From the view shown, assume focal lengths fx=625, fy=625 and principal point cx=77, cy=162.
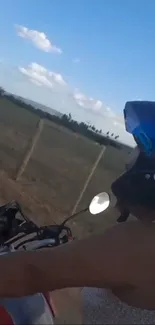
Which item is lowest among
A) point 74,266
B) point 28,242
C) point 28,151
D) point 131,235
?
point 28,151

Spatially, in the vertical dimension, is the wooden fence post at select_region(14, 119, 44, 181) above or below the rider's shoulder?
below

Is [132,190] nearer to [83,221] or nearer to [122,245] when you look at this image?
[122,245]

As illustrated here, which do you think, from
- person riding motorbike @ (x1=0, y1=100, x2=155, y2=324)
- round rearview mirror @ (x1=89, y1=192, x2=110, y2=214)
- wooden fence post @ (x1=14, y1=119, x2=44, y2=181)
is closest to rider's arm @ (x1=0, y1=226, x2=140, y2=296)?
person riding motorbike @ (x1=0, y1=100, x2=155, y2=324)

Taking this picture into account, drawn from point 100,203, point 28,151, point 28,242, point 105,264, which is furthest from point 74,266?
point 28,151

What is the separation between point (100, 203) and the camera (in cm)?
232

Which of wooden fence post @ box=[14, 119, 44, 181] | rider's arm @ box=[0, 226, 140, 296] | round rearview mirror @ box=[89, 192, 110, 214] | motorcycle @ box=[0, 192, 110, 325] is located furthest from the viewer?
wooden fence post @ box=[14, 119, 44, 181]

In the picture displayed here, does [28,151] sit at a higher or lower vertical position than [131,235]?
lower

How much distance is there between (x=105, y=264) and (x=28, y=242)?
3.01 feet

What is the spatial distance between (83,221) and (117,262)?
38.8 feet

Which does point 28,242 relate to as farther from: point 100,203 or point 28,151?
point 28,151

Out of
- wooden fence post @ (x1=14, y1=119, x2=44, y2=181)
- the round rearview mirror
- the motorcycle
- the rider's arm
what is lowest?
wooden fence post @ (x1=14, y1=119, x2=44, y2=181)

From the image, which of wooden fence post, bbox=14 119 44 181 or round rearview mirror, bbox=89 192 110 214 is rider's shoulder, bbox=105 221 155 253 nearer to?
round rearview mirror, bbox=89 192 110 214

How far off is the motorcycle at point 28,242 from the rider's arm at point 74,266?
16 cm

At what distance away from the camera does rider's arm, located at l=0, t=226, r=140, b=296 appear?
1.66 m
